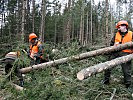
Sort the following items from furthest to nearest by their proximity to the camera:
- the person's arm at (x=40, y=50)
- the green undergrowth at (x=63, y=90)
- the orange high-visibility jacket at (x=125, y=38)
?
1. the person's arm at (x=40, y=50)
2. the orange high-visibility jacket at (x=125, y=38)
3. the green undergrowth at (x=63, y=90)

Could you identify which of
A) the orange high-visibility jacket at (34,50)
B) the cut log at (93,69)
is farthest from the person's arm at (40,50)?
the cut log at (93,69)

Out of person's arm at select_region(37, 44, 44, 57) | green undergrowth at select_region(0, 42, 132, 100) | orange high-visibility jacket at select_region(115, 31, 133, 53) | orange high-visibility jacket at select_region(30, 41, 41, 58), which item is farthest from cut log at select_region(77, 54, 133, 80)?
orange high-visibility jacket at select_region(30, 41, 41, 58)

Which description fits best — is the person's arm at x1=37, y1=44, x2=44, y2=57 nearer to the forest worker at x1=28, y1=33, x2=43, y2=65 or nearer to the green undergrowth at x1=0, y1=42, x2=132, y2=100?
the forest worker at x1=28, y1=33, x2=43, y2=65

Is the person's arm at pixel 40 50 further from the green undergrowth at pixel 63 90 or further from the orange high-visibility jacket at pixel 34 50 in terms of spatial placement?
the green undergrowth at pixel 63 90

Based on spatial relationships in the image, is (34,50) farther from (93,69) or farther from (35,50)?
(93,69)

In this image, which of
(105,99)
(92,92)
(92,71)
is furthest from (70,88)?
(92,71)

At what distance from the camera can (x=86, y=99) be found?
470cm

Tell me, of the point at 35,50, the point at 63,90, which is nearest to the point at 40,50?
the point at 35,50

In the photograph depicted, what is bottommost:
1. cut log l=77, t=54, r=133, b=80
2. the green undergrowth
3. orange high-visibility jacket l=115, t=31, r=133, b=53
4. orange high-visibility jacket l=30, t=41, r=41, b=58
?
the green undergrowth

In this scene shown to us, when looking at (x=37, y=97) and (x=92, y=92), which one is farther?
(x=92, y=92)

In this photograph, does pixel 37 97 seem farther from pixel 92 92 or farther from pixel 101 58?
pixel 101 58

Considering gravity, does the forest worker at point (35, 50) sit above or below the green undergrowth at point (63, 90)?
above

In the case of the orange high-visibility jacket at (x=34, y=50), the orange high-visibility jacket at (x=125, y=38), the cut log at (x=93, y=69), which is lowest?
the orange high-visibility jacket at (x=34, y=50)

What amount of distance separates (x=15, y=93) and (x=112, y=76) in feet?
10.5
